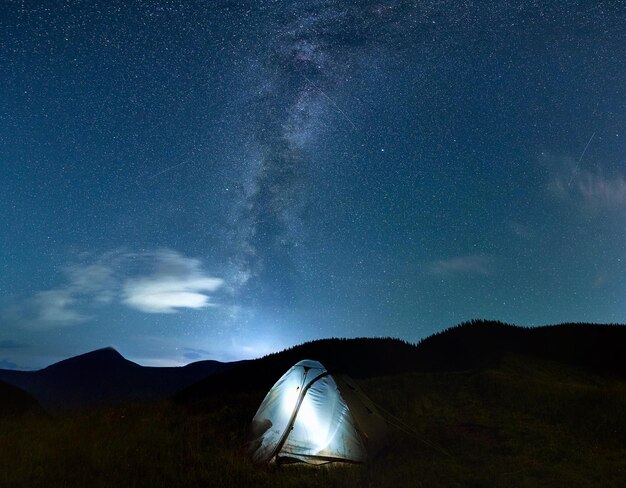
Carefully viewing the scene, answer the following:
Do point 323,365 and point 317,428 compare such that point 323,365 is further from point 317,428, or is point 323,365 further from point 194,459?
point 194,459

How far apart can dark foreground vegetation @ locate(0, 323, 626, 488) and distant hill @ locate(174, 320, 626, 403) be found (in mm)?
8681

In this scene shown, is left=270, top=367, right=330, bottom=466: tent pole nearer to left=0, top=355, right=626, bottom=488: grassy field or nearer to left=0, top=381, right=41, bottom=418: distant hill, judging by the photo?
left=0, top=355, right=626, bottom=488: grassy field

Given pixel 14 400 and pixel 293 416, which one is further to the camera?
pixel 14 400

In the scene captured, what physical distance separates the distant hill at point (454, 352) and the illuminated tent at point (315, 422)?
1279cm

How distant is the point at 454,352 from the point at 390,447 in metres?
19.6

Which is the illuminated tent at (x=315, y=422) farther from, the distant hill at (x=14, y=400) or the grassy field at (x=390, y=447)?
the distant hill at (x=14, y=400)

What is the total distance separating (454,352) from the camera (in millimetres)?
29594

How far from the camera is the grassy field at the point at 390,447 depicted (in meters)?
8.91

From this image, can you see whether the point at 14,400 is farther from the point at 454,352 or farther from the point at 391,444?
the point at 454,352

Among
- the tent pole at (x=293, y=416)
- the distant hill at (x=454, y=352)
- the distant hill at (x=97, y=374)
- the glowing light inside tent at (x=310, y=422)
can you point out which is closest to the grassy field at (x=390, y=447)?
the tent pole at (x=293, y=416)

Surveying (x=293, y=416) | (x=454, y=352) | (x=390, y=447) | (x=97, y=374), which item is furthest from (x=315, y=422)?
(x=97, y=374)

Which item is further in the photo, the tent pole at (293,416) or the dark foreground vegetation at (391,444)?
the tent pole at (293,416)

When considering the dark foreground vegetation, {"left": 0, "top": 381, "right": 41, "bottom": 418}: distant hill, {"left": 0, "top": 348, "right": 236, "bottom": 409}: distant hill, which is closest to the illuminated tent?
the dark foreground vegetation

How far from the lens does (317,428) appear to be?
10.9 m
